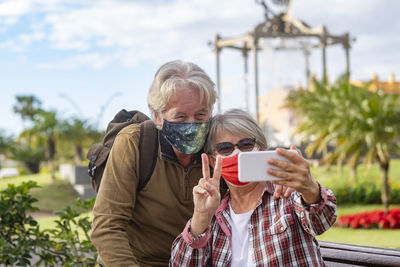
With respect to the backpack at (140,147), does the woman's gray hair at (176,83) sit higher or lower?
higher

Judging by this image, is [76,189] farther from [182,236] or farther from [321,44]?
[182,236]

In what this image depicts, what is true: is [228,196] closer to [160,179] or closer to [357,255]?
[160,179]

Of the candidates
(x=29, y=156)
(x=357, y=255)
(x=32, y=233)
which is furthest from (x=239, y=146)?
(x=29, y=156)

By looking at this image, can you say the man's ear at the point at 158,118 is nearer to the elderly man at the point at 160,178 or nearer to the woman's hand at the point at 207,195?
the elderly man at the point at 160,178

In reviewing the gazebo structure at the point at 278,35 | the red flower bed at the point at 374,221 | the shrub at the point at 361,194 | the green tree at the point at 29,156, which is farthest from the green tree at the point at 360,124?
the green tree at the point at 29,156

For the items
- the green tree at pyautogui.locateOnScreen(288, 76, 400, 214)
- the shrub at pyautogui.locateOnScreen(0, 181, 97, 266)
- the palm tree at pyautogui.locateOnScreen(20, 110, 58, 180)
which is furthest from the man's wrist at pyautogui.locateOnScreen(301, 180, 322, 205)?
the palm tree at pyautogui.locateOnScreen(20, 110, 58, 180)

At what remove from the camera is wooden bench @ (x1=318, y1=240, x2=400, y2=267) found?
2637 mm

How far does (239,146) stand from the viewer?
241cm

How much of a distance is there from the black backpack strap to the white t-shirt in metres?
0.46

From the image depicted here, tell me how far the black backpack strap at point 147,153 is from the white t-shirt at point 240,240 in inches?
18.1

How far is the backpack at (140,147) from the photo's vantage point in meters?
2.58

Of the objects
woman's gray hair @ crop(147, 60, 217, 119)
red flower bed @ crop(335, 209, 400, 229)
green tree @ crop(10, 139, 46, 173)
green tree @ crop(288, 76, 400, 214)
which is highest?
woman's gray hair @ crop(147, 60, 217, 119)

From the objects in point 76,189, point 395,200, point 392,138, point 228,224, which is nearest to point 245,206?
point 228,224

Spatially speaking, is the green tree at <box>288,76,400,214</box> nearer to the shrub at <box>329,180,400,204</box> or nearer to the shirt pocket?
the shrub at <box>329,180,400,204</box>
